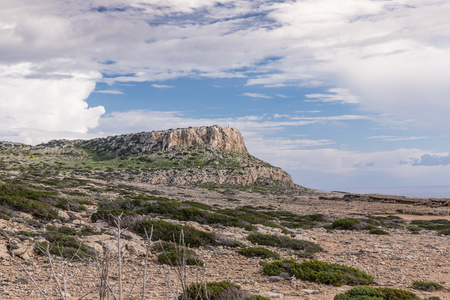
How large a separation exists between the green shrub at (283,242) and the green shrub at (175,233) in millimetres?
2659

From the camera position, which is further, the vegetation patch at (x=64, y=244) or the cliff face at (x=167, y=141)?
→ the cliff face at (x=167, y=141)

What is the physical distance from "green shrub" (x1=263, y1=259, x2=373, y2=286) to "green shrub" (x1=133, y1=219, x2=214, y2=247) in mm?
4277

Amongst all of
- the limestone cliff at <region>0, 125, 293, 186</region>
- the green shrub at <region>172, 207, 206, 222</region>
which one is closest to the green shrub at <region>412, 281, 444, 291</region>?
the green shrub at <region>172, 207, 206, 222</region>

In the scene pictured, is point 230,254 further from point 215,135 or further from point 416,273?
point 215,135

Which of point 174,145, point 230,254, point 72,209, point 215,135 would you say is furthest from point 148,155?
point 230,254

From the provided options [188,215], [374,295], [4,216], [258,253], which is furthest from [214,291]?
[188,215]

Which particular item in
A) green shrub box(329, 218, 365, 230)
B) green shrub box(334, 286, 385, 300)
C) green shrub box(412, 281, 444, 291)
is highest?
green shrub box(334, 286, 385, 300)

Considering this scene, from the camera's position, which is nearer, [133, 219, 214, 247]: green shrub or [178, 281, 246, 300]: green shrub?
[178, 281, 246, 300]: green shrub

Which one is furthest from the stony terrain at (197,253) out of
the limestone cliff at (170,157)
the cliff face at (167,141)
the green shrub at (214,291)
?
the cliff face at (167,141)

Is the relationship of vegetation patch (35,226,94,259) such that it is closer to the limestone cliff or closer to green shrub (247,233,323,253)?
green shrub (247,233,323,253)

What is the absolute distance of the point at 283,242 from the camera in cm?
1694

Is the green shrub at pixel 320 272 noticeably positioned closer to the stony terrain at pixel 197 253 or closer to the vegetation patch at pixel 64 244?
the stony terrain at pixel 197 253

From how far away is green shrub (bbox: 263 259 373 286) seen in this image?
35.6 feet

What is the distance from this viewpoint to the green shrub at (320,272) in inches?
427
